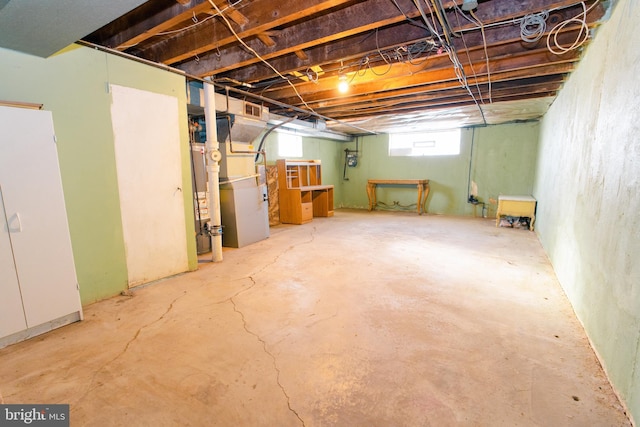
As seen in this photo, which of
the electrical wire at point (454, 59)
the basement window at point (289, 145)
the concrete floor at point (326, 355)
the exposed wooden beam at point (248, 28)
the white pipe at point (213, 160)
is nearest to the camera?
the concrete floor at point (326, 355)

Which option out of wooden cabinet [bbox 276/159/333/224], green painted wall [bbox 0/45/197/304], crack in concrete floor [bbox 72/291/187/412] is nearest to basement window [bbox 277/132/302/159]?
wooden cabinet [bbox 276/159/333/224]

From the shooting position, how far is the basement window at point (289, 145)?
6.61m

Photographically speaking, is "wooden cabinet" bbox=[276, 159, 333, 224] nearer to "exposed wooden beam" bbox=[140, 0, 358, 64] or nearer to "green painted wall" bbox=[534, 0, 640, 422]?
"exposed wooden beam" bbox=[140, 0, 358, 64]

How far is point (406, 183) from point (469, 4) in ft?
18.3

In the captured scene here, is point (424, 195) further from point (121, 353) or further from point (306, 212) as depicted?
point (121, 353)

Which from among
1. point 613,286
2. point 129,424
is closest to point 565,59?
point 613,286

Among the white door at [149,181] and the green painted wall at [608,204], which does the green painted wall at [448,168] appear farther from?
the green painted wall at [608,204]

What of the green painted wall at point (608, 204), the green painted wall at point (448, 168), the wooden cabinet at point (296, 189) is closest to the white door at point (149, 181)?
the wooden cabinet at point (296, 189)

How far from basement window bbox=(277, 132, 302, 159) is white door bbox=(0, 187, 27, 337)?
511 cm

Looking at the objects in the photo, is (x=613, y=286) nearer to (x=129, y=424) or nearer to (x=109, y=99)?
(x=129, y=424)

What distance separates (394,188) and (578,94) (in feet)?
16.8

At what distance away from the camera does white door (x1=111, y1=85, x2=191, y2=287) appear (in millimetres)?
2604

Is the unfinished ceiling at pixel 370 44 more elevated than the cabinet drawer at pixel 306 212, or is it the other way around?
the unfinished ceiling at pixel 370 44

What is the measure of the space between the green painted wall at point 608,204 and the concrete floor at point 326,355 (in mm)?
189
